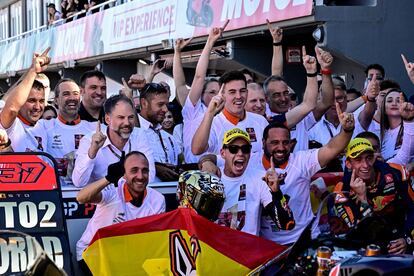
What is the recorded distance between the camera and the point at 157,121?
924 centimetres

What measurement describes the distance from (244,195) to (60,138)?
2.19 metres

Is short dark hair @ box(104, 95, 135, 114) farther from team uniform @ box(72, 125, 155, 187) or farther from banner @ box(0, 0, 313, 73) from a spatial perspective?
banner @ box(0, 0, 313, 73)

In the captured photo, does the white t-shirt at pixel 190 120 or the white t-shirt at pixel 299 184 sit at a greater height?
the white t-shirt at pixel 190 120

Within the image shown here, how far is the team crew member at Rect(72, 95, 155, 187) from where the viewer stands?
7.45 m

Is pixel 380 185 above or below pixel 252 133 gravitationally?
below

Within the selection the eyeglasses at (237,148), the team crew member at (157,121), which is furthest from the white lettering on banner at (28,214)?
the team crew member at (157,121)

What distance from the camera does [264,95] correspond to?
918cm

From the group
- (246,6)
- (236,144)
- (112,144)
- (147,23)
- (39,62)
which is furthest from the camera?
(147,23)

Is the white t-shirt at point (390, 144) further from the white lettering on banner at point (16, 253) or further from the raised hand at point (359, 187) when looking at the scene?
the white lettering on banner at point (16, 253)

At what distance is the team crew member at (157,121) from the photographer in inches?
356

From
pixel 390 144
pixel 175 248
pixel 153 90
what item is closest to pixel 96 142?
pixel 175 248

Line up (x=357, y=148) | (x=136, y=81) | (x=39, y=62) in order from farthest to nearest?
(x=136, y=81)
(x=39, y=62)
(x=357, y=148)

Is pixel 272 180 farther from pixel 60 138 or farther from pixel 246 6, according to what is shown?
pixel 246 6

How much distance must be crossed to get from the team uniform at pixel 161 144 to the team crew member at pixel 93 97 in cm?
42
